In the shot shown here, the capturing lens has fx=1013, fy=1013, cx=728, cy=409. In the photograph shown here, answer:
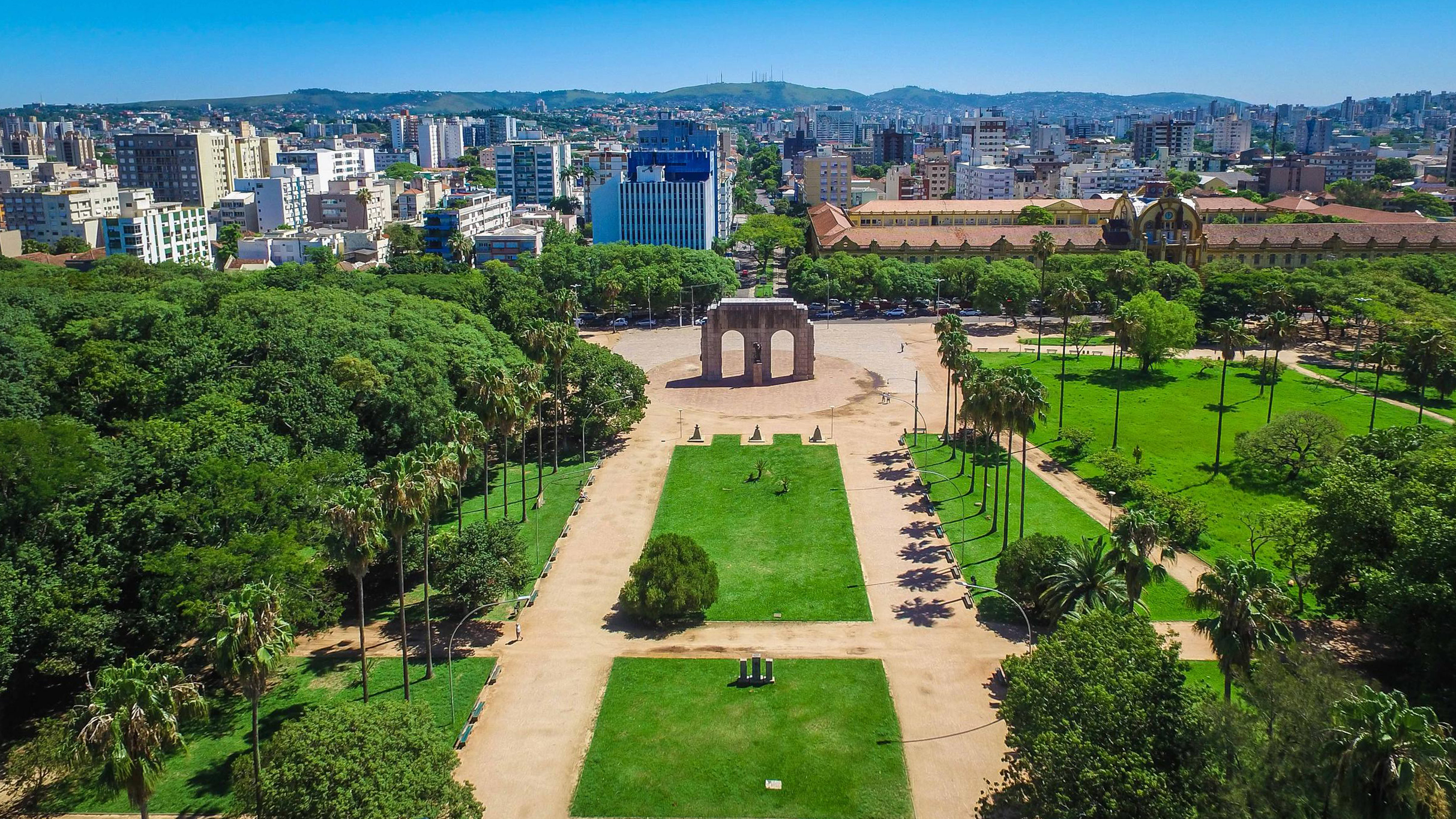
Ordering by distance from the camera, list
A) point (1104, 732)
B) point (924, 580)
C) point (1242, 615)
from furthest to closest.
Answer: point (924, 580) < point (1242, 615) < point (1104, 732)

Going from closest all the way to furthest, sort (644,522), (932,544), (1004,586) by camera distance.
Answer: (1004,586), (932,544), (644,522)

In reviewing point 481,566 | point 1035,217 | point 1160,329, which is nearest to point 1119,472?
point 1160,329

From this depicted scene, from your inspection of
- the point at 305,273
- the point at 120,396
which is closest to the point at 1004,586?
the point at 120,396

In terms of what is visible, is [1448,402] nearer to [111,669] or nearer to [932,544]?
[932,544]

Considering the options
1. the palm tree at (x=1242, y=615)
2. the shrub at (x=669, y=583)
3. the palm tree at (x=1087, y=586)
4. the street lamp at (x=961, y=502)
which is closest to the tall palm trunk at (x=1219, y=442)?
the street lamp at (x=961, y=502)

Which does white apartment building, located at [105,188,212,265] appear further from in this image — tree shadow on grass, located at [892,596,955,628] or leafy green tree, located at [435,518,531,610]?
tree shadow on grass, located at [892,596,955,628]

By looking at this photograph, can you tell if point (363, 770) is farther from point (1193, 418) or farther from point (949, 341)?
point (1193, 418)
